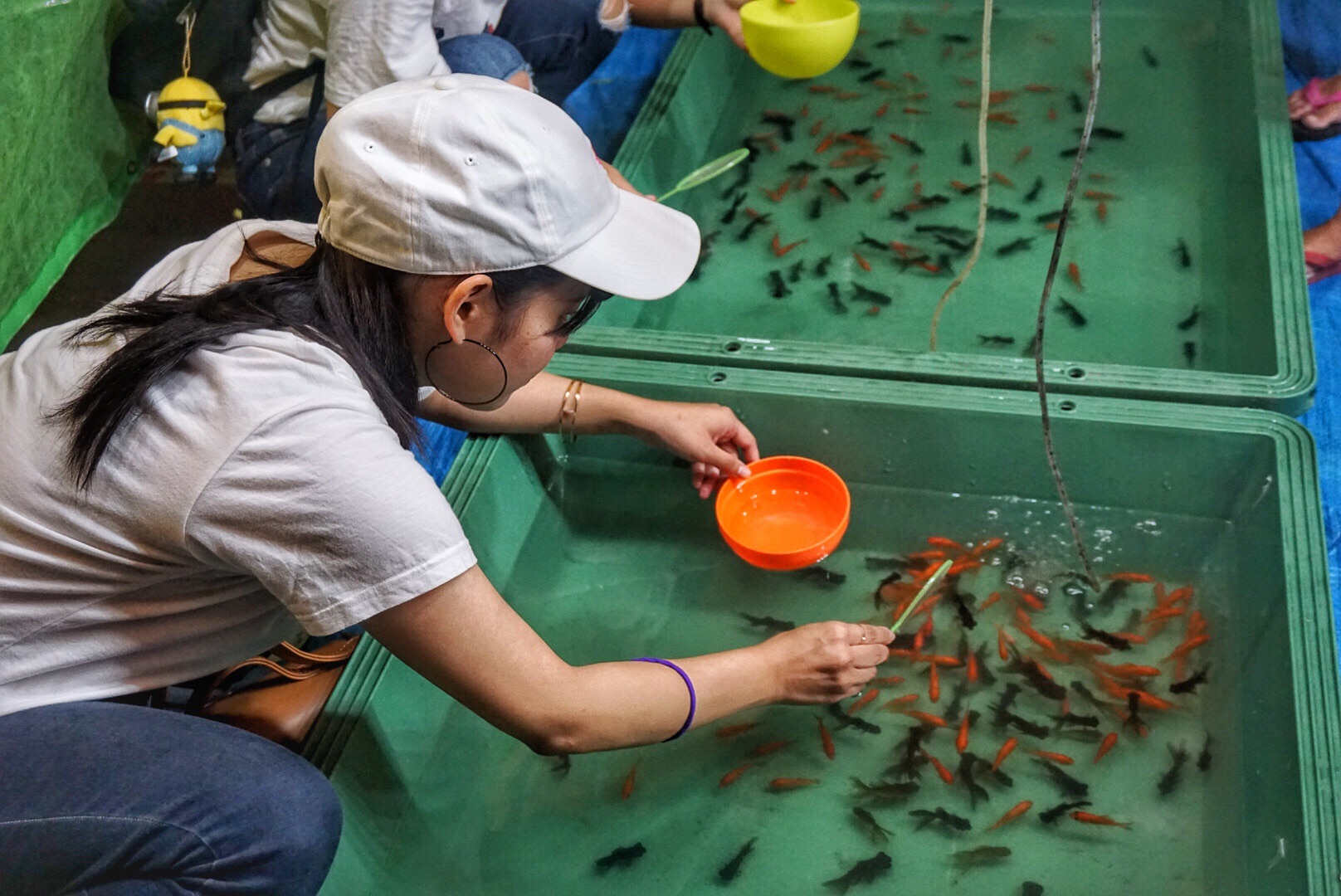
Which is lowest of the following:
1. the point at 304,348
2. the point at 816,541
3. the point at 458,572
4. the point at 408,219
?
the point at 816,541

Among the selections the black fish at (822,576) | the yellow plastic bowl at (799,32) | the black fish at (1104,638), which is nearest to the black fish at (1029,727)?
the black fish at (1104,638)

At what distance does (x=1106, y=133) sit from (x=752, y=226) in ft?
3.74

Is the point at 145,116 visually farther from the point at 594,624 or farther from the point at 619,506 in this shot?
the point at 594,624

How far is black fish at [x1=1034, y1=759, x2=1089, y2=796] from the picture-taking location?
6.03ft

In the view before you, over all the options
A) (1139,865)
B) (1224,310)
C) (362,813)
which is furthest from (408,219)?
(1224,310)

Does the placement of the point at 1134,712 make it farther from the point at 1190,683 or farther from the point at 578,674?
the point at 578,674

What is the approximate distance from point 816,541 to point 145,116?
2.32 metres

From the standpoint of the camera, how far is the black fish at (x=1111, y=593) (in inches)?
82.1

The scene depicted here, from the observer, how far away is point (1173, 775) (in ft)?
6.01

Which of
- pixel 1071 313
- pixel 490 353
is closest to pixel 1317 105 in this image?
pixel 1071 313

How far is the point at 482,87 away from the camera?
1.33 m

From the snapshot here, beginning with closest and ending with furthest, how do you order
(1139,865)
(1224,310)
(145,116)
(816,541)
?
(1139,865), (816,541), (1224,310), (145,116)

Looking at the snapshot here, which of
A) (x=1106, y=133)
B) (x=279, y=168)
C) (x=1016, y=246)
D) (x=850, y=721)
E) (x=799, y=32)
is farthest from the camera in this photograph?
(x=1106, y=133)

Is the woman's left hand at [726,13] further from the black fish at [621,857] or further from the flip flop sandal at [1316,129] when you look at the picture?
the black fish at [621,857]
